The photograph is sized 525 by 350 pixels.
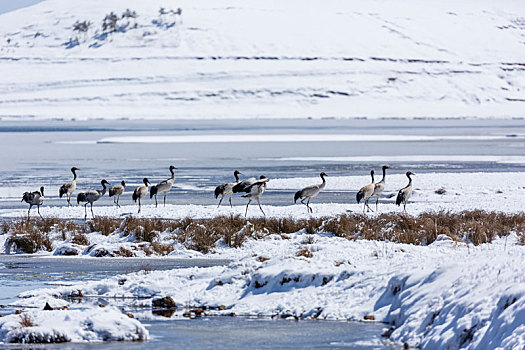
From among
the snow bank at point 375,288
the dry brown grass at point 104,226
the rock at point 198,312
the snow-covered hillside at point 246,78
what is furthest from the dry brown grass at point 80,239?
the snow-covered hillside at point 246,78

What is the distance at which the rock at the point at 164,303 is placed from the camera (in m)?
13.7

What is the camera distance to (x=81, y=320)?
1154cm

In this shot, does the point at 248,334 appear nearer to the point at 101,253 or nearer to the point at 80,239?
the point at 101,253

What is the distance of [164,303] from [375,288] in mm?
3242

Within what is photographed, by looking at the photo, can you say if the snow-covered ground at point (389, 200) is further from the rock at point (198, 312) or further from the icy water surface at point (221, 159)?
the rock at point (198, 312)

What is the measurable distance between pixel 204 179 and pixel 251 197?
12.4 meters

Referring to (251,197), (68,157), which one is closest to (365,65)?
(68,157)

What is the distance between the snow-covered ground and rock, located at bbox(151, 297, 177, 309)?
954 cm

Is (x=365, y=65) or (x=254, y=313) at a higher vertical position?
(x=365, y=65)

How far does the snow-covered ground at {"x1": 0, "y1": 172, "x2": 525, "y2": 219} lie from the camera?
25.4 m

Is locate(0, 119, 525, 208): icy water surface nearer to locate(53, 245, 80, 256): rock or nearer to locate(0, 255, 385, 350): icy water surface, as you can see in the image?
locate(53, 245, 80, 256): rock

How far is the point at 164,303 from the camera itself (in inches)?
541

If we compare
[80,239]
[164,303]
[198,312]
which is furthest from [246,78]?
[198,312]

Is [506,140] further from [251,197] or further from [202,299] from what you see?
[202,299]
